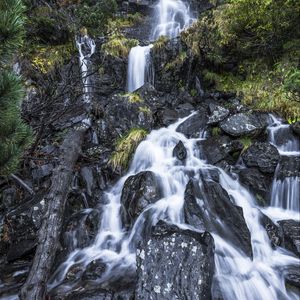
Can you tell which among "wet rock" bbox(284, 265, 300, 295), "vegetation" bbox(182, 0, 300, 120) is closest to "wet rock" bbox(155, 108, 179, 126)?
"vegetation" bbox(182, 0, 300, 120)

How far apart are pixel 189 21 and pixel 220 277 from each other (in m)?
12.4

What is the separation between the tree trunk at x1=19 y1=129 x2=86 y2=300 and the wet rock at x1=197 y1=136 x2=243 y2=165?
3.42 metres

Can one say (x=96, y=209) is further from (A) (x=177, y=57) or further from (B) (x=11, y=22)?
(A) (x=177, y=57)

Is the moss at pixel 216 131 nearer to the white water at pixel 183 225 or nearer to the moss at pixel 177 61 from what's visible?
the white water at pixel 183 225

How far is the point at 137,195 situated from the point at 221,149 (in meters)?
2.85

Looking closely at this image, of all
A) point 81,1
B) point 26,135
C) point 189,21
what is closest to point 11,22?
point 26,135

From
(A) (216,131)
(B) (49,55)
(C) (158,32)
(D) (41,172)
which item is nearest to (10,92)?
(D) (41,172)

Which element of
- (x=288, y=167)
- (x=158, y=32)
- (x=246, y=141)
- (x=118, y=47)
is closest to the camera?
(x=288, y=167)

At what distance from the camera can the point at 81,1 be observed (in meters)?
15.4

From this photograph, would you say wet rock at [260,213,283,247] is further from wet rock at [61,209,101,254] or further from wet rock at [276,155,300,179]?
wet rock at [61,209,101,254]

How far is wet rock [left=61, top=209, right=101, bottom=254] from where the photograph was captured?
562 centimetres

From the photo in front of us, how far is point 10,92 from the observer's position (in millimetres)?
2346

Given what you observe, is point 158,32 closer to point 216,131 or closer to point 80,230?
point 216,131

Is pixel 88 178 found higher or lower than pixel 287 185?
higher
